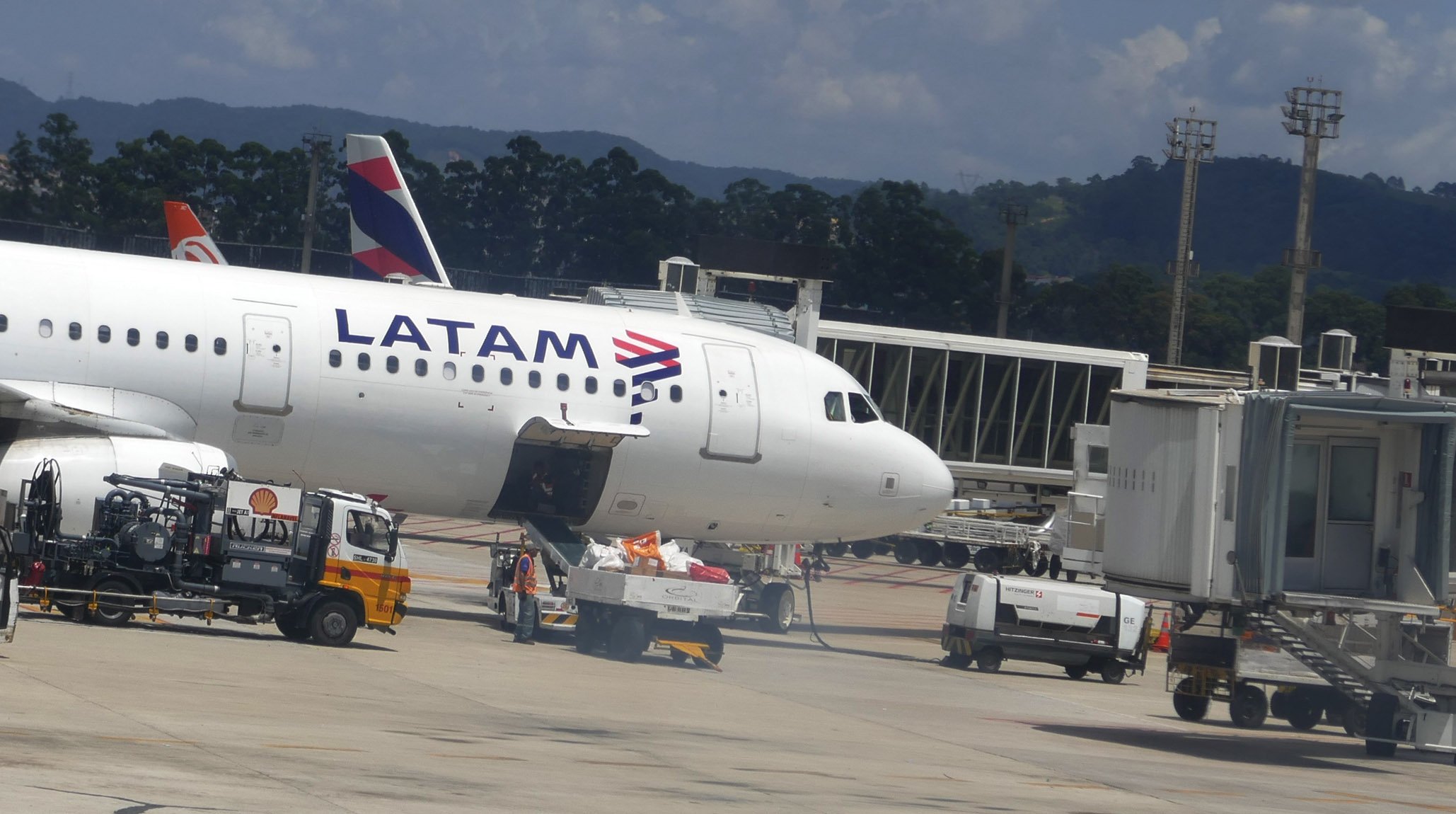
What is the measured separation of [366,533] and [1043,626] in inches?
503

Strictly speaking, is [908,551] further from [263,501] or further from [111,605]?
[111,605]

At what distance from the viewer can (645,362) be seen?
2691cm

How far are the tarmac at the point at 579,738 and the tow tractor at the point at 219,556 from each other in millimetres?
463

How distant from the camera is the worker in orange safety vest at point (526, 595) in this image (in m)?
25.0

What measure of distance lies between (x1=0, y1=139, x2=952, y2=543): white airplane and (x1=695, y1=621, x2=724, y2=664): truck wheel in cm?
373

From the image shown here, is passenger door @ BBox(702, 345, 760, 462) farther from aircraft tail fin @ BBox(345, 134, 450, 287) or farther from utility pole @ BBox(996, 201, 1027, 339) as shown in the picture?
utility pole @ BBox(996, 201, 1027, 339)

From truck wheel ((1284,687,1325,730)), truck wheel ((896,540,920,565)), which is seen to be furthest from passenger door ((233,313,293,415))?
truck wheel ((896,540,920,565))

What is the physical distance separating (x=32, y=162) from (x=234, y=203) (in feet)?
40.5

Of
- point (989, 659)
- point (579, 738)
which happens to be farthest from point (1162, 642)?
point (579, 738)

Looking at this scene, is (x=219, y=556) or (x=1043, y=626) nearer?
(x=219, y=556)

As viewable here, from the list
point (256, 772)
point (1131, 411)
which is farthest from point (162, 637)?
point (1131, 411)

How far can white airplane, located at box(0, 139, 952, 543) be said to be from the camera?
75.3 ft

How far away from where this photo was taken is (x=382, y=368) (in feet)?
81.6

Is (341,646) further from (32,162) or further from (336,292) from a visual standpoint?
(32,162)
